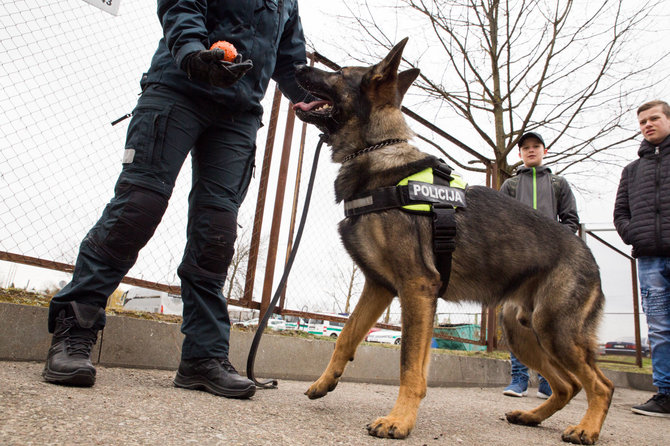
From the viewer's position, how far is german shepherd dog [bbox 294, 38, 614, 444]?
8.09 feet

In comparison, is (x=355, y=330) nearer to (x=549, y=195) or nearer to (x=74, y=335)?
(x=74, y=335)

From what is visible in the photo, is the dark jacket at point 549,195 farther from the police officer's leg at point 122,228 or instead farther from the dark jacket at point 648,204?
the police officer's leg at point 122,228

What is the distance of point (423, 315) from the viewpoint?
230cm

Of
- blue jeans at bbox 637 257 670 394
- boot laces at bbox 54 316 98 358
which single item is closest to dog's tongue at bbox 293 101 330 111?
boot laces at bbox 54 316 98 358

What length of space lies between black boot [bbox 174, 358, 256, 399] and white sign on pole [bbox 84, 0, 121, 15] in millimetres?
2568

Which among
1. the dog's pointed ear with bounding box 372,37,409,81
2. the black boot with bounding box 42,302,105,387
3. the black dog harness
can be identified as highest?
the dog's pointed ear with bounding box 372,37,409,81

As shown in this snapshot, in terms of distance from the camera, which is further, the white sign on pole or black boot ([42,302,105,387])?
the white sign on pole

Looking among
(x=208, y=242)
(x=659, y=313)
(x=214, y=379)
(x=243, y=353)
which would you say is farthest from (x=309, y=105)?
(x=659, y=313)

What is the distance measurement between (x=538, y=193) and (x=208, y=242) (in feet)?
11.7

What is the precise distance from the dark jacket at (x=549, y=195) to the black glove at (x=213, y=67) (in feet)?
11.1

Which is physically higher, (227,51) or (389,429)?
(227,51)

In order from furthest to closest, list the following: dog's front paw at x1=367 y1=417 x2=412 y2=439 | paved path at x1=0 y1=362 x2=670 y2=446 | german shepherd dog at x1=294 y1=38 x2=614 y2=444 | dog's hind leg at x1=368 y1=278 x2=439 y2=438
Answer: german shepherd dog at x1=294 y1=38 x2=614 y2=444
dog's hind leg at x1=368 y1=278 x2=439 y2=438
dog's front paw at x1=367 y1=417 x2=412 y2=439
paved path at x1=0 y1=362 x2=670 y2=446

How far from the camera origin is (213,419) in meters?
1.79

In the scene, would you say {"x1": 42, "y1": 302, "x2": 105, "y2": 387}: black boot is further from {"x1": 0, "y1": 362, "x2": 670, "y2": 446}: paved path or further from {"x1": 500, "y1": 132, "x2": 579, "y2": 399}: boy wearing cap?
{"x1": 500, "y1": 132, "x2": 579, "y2": 399}: boy wearing cap
